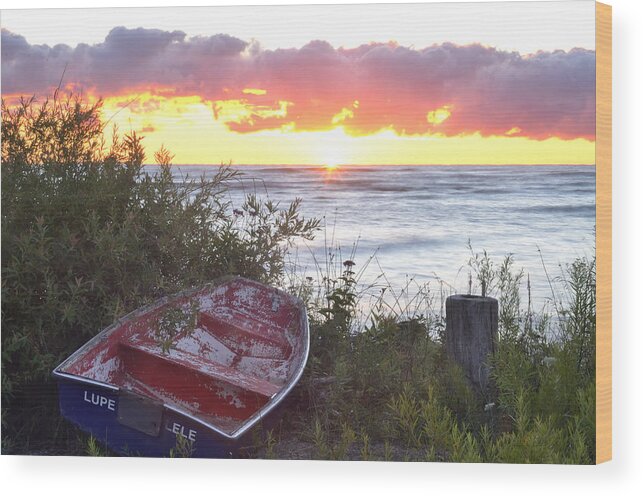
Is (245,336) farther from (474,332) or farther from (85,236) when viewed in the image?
(474,332)

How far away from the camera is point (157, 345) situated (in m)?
5.56

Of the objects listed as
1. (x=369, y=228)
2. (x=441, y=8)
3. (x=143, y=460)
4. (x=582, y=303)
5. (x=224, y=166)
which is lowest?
(x=143, y=460)

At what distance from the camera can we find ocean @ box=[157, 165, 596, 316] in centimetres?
531

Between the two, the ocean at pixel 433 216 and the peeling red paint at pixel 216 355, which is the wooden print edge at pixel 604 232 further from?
the peeling red paint at pixel 216 355

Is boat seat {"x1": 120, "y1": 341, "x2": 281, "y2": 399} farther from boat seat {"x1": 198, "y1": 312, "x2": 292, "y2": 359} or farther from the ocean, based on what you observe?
the ocean

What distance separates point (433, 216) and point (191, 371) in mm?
1569

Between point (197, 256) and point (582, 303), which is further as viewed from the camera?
point (197, 256)

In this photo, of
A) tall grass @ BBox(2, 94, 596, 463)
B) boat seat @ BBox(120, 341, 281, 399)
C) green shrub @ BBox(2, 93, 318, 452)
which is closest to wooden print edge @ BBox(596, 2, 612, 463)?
tall grass @ BBox(2, 94, 596, 463)

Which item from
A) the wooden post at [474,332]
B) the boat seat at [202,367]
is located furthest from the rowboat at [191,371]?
the wooden post at [474,332]

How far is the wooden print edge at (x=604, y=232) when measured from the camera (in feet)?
17.1

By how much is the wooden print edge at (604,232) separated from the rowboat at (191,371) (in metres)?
1.58

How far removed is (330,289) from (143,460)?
1.40 meters

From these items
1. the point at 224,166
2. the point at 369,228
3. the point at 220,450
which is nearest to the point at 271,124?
the point at 224,166

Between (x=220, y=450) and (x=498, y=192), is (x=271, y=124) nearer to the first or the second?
(x=498, y=192)
